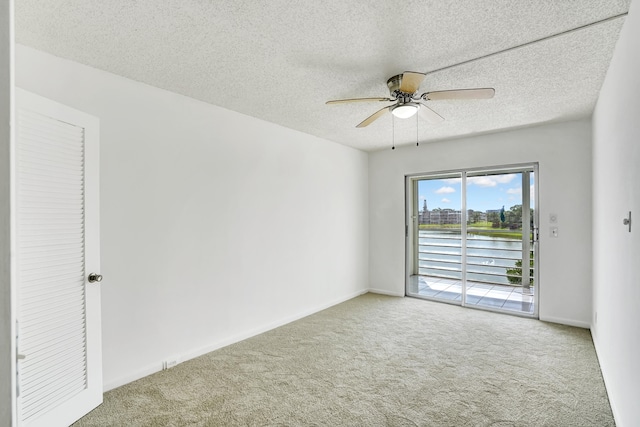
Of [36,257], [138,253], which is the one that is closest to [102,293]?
[138,253]

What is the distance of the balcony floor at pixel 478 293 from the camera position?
4.55 m

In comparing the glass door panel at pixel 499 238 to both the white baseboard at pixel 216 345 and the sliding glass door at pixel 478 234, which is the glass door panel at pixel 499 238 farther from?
the white baseboard at pixel 216 345

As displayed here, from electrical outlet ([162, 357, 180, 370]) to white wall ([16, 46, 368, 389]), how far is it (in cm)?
5

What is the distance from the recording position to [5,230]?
715 mm

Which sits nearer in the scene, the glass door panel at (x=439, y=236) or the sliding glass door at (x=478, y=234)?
the sliding glass door at (x=478, y=234)

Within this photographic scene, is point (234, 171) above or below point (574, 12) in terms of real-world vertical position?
below

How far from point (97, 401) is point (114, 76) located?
238 centimetres

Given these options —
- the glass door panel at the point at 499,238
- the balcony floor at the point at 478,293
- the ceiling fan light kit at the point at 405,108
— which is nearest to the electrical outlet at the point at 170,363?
the ceiling fan light kit at the point at 405,108

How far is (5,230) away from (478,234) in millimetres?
5157

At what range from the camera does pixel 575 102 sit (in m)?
3.22

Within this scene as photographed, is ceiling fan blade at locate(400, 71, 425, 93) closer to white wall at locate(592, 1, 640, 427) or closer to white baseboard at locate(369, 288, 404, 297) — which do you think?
white wall at locate(592, 1, 640, 427)

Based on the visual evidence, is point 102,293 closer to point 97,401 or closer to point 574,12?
point 97,401

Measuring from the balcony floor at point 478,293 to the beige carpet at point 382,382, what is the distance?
0.68 meters

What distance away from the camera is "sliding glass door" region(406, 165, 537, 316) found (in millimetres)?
4520
